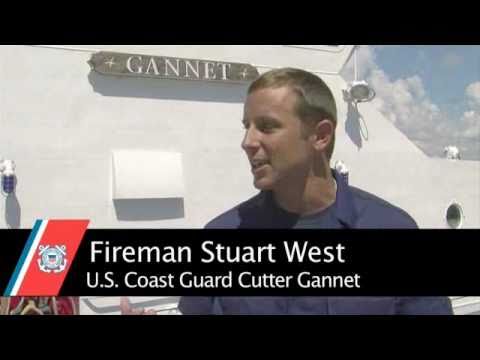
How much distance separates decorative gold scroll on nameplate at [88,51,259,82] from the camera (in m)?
4.95

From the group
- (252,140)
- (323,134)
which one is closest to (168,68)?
(252,140)

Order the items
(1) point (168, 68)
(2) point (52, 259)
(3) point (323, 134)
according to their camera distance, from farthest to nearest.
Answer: (1) point (168, 68)
(2) point (52, 259)
(3) point (323, 134)

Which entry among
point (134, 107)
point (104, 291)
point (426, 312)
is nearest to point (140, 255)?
point (104, 291)

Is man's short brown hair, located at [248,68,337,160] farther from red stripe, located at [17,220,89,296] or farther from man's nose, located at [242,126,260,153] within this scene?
red stripe, located at [17,220,89,296]

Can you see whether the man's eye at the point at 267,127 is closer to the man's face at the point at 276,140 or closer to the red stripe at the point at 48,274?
the man's face at the point at 276,140

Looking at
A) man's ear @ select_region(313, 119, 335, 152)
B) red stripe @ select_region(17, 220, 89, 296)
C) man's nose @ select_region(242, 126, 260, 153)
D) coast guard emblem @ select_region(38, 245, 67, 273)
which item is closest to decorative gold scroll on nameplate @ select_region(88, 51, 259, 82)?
red stripe @ select_region(17, 220, 89, 296)

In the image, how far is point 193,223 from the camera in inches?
205

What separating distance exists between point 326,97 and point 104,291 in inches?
91.2

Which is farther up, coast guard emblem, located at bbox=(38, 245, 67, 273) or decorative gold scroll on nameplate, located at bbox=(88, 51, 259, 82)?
decorative gold scroll on nameplate, located at bbox=(88, 51, 259, 82)

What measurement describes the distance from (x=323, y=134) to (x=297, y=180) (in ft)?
1.36

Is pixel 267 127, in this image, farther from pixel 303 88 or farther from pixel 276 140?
pixel 303 88

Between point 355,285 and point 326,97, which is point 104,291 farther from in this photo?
point 326,97

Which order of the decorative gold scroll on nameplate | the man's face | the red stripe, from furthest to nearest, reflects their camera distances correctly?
the decorative gold scroll on nameplate, the red stripe, the man's face

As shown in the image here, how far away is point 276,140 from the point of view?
2.98 metres
